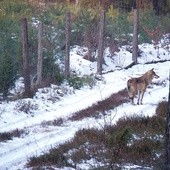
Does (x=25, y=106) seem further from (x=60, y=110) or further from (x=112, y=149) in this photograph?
(x=112, y=149)

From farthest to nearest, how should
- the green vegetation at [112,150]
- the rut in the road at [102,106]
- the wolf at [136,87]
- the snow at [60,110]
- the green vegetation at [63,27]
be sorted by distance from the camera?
the green vegetation at [63,27], the wolf at [136,87], the rut in the road at [102,106], the snow at [60,110], the green vegetation at [112,150]

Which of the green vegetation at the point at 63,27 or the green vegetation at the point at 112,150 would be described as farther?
the green vegetation at the point at 63,27

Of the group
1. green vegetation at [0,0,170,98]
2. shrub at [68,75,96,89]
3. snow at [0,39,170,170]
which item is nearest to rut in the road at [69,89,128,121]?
snow at [0,39,170,170]

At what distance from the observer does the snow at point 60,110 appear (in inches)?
408

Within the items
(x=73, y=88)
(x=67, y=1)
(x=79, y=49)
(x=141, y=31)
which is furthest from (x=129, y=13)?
(x=73, y=88)

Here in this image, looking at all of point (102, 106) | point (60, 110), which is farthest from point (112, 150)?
point (60, 110)

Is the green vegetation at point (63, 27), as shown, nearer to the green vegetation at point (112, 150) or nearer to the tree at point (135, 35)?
the tree at point (135, 35)

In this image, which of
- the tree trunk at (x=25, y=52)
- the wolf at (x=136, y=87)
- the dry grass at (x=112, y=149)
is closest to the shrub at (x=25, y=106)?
the tree trunk at (x=25, y=52)

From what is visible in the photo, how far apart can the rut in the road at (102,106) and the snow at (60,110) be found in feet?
1.04

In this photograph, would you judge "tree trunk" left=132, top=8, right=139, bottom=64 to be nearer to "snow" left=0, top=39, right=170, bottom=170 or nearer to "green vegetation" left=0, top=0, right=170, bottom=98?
"snow" left=0, top=39, right=170, bottom=170

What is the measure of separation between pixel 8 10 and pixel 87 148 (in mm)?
24265

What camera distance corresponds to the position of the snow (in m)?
10.4

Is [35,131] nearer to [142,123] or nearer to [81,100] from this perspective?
[142,123]

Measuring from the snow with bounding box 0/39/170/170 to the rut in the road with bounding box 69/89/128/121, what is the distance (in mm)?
318
